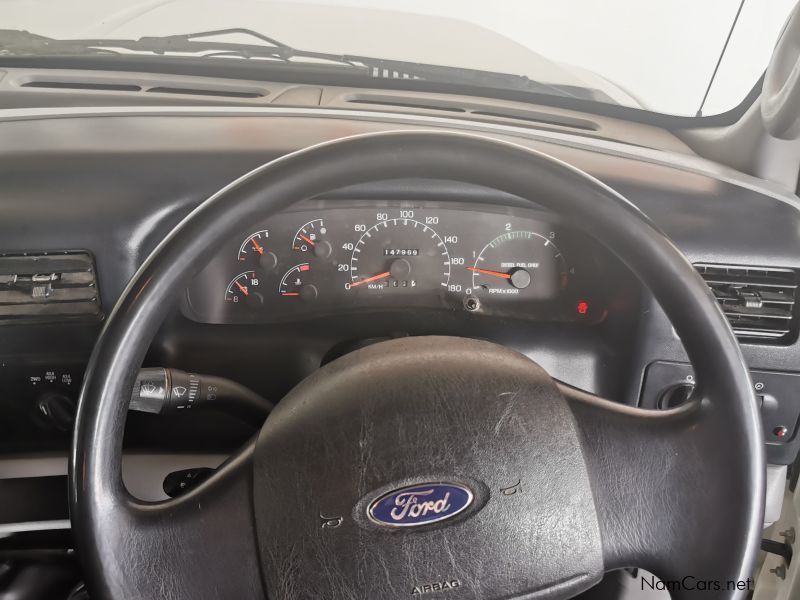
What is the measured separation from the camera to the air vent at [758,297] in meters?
1.21

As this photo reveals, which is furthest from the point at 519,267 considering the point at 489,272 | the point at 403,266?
the point at 403,266

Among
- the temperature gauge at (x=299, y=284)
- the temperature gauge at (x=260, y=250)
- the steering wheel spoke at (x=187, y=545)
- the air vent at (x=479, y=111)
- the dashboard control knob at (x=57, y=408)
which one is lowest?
the dashboard control knob at (x=57, y=408)

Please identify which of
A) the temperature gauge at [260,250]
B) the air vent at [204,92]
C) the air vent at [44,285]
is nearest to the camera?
the air vent at [44,285]

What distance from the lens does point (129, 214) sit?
1.12 m

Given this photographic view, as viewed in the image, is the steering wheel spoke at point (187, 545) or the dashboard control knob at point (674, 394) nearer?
the steering wheel spoke at point (187, 545)

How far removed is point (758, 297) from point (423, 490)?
2.55 feet

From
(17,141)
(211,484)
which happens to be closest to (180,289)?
(211,484)

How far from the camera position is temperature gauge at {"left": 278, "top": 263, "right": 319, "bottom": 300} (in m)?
1.24

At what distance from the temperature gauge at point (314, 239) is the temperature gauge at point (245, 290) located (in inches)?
3.8

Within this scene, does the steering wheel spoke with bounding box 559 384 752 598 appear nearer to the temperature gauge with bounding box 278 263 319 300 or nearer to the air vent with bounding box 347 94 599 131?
the temperature gauge with bounding box 278 263 319 300

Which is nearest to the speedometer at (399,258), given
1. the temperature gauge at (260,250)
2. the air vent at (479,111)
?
the temperature gauge at (260,250)

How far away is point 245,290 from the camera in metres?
1.25

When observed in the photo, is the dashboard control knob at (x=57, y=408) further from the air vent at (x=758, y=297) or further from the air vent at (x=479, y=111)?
the air vent at (x=758, y=297)

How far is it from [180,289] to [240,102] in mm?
796
